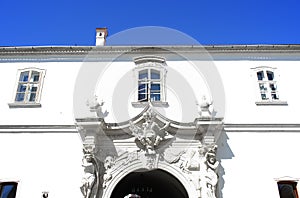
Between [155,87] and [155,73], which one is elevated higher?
[155,73]

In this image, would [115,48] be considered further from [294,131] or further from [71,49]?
[294,131]

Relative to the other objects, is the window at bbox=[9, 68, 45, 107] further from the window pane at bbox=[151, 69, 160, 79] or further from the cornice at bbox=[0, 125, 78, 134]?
the window pane at bbox=[151, 69, 160, 79]

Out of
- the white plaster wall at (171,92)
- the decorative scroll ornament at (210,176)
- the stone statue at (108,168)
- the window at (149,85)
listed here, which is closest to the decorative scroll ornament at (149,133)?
the white plaster wall at (171,92)

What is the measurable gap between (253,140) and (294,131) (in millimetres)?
1711

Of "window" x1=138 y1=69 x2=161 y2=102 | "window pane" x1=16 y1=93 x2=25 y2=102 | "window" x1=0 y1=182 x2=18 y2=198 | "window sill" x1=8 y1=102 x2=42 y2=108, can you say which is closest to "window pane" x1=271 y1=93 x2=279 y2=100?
"window" x1=138 y1=69 x2=161 y2=102

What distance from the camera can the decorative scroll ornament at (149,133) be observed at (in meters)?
11.7

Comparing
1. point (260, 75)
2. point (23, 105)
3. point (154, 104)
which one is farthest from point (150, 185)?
point (260, 75)

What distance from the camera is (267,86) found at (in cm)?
1335

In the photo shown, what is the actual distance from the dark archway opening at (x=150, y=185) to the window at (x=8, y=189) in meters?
3.68

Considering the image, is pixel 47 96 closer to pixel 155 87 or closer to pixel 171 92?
pixel 155 87

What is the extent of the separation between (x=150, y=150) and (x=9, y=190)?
17.9 feet

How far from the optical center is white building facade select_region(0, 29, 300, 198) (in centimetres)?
1143

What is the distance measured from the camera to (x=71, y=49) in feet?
46.3

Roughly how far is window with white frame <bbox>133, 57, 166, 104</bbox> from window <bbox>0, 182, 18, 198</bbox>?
561cm
